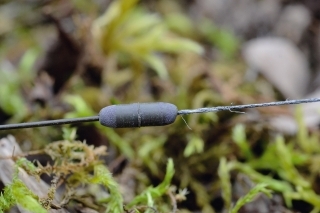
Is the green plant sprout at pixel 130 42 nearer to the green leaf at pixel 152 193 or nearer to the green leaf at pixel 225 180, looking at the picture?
the green leaf at pixel 225 180

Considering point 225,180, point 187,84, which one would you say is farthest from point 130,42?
point 225,180

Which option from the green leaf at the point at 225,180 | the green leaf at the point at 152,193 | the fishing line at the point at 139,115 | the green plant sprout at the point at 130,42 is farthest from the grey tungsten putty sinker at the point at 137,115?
the green plant sprout at the point at 130,42

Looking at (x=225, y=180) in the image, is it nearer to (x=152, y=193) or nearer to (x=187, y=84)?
(x=152, y=193)

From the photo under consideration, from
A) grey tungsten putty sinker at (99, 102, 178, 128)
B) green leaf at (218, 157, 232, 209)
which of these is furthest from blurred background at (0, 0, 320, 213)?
grey tungsten putty sinker at (99, 102, 178, 128)

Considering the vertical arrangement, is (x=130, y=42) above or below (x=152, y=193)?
above

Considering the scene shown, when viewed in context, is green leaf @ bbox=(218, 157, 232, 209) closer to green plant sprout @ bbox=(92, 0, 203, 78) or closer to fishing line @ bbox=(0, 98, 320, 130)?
fishing line @ bbox=(0, 98, 320, 130)

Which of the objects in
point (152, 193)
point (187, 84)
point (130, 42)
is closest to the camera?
point (152, 193)

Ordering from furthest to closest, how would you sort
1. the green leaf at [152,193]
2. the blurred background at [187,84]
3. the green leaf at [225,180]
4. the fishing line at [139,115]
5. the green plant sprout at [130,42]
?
the green plant sprout at [130,42] → the blurred background at [187,84] → the green leaf at [225,180] → the green leaf at [152,193] → the fishing line at [139,115]
